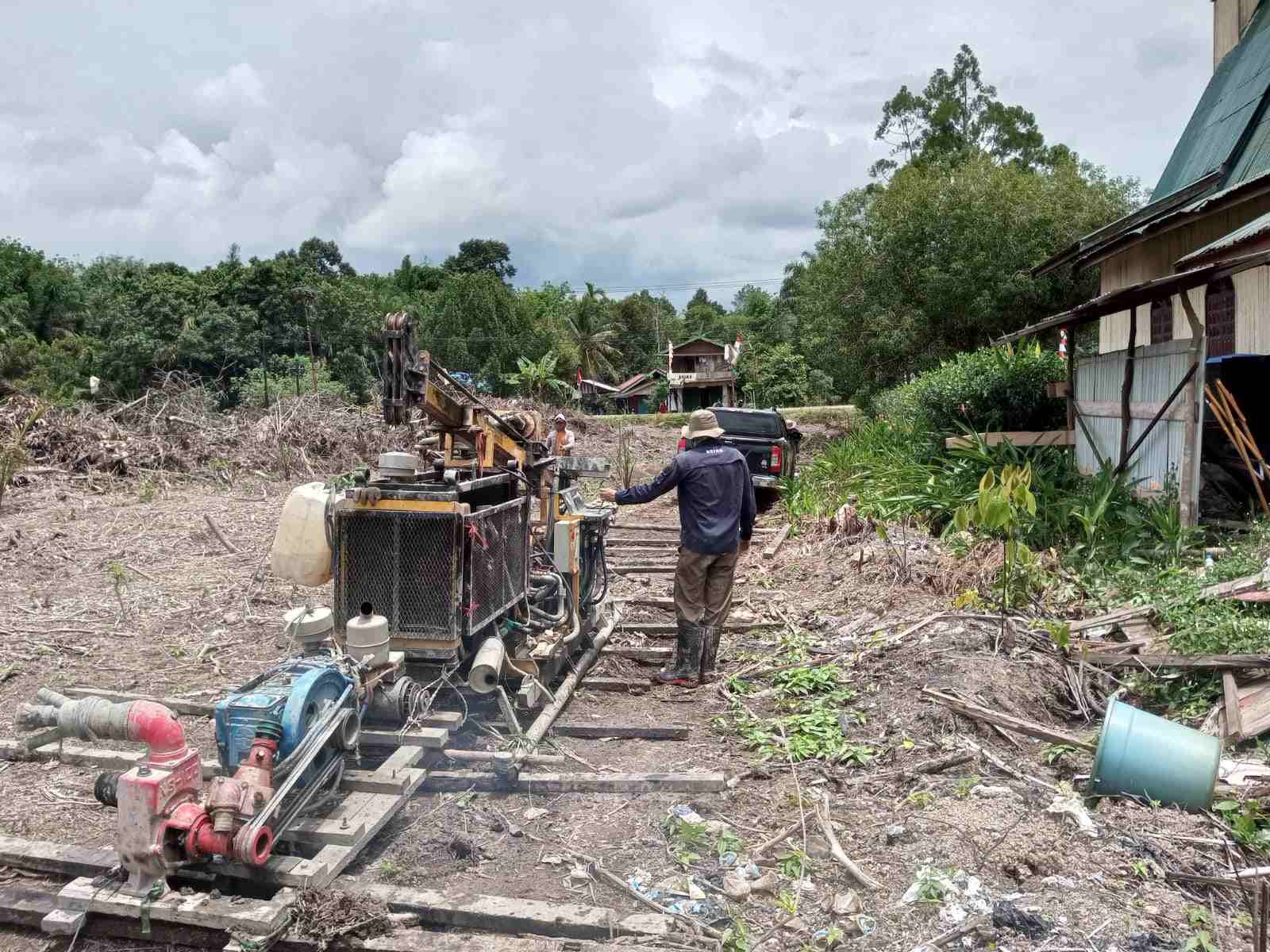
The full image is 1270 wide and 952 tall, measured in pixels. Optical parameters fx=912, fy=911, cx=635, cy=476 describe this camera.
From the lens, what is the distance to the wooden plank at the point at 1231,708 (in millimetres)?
4750

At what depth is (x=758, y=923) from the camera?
3.60 meters

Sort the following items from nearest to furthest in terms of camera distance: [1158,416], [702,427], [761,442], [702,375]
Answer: [702,427]
[1158,416]
[761,442]
[702,375]

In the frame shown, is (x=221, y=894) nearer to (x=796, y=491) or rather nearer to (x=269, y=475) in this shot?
(x=796, y=491)

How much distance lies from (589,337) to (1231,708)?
177 feet

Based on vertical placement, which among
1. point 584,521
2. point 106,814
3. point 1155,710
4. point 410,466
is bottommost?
point 106,814

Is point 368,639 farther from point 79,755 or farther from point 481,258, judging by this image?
point 481,258

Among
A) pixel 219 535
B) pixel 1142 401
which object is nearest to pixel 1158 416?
pixel 1142 401

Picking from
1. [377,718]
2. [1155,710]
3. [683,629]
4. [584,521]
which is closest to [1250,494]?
[1155,710]

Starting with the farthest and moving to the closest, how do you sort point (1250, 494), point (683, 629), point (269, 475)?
1. point (269, 475)
2. point (1250, 494)
3. point (683, 629)

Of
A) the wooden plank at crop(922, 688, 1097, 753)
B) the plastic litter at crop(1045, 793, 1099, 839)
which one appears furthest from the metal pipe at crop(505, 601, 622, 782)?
the plastic litter at crop(1045, 793, 1099, 839)

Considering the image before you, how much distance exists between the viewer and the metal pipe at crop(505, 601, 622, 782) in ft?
15.8

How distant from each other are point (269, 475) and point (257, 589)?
8174 millimetres

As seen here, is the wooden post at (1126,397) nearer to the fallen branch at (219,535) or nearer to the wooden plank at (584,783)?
the wooden plank at (584,783)

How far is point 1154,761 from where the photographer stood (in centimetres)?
425
